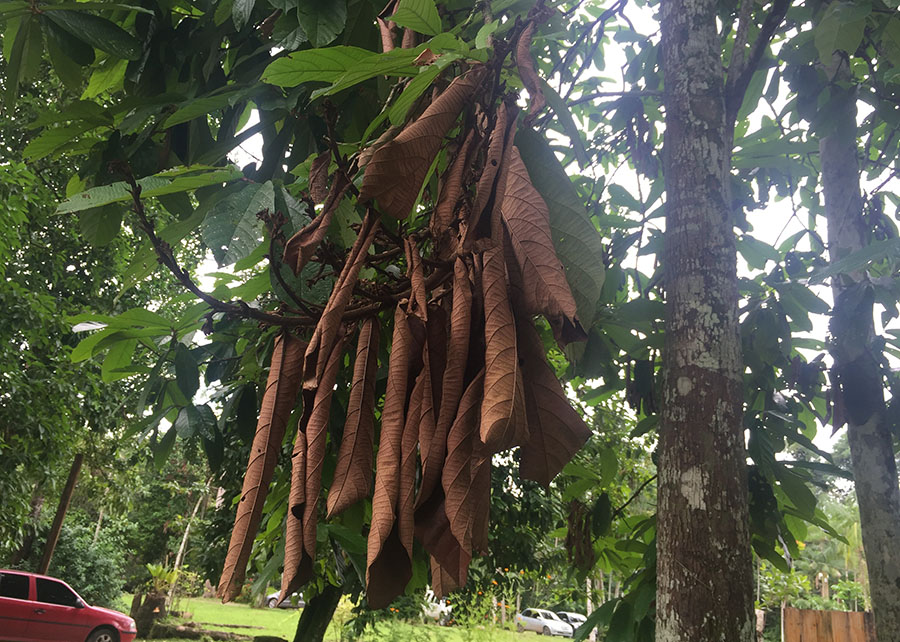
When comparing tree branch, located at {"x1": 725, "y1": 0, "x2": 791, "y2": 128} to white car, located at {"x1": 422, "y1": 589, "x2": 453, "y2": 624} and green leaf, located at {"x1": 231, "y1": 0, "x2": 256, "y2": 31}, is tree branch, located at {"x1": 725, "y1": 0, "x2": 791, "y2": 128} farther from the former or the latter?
white car, located at {"x1": 422, "y1": 589, "x2": 453, "y2": 624}

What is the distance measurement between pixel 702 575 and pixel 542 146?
22.7 inches

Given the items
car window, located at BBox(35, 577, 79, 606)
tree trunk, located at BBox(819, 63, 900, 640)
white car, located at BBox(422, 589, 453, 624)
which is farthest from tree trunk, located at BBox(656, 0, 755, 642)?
car window, located at BBox(35, 577, 79, 606)

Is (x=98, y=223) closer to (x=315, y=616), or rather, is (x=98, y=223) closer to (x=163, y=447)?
(x=163, y=447)

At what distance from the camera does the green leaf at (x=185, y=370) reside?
129 cm

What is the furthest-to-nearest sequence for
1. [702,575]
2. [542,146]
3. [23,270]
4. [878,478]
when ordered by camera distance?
1. [23,270]
2. [878,478]
3. [702,575]
4. [542,146]

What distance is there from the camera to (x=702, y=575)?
86cm

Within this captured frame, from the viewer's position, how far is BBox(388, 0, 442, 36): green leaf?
771mm

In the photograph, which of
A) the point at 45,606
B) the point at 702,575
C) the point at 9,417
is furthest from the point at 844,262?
the point at 45,606

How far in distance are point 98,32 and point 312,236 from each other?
863 millimetres

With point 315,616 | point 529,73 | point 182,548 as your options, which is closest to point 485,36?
point 529,73

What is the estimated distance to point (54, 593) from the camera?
10.8m

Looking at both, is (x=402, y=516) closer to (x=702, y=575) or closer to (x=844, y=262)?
(x=702, y=575)

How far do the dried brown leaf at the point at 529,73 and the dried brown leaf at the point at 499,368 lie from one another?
0.49 ft

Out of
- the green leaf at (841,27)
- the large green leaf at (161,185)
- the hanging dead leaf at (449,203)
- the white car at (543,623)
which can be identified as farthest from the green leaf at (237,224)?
the white car at (543,623)
